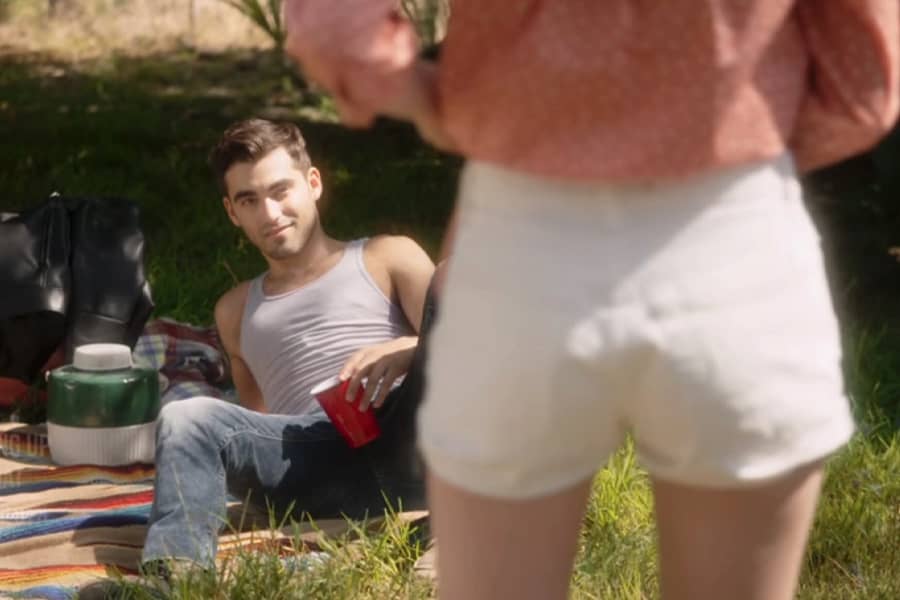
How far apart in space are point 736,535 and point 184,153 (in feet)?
20.2

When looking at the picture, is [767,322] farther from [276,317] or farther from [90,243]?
[90,243]

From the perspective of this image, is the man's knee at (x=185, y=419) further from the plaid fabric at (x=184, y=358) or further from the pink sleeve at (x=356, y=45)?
the pink sleeve at (x=356, y=45)

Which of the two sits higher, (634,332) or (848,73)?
(848,73)

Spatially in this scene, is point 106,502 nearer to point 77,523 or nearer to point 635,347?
point 77,523

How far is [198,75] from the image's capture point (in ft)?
30.7

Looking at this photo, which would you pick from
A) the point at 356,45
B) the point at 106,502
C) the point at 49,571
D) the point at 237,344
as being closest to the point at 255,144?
the point at 237,344

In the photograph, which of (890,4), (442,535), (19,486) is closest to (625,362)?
(442,535)

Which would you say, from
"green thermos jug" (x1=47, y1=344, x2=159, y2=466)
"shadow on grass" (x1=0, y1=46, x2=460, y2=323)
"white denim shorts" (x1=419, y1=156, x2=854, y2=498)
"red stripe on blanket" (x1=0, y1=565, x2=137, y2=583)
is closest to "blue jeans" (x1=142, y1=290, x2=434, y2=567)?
"red stripe on blanket" (x1=0, y1=565, x2=137, y2=583)

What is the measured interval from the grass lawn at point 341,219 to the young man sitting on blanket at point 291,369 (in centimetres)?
23

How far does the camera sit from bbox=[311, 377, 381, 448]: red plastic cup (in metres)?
3.59

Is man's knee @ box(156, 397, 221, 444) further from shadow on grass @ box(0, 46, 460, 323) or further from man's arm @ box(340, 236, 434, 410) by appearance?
shadow on grass @ box(0, 46, 460, 323)

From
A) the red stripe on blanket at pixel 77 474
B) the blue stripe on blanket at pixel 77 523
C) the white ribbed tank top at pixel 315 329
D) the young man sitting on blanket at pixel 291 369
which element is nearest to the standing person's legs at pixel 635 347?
the young man sitting on blanket at pixel 291 369

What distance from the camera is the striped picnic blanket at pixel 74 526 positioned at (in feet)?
11.1

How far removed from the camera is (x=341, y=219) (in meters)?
6.43
